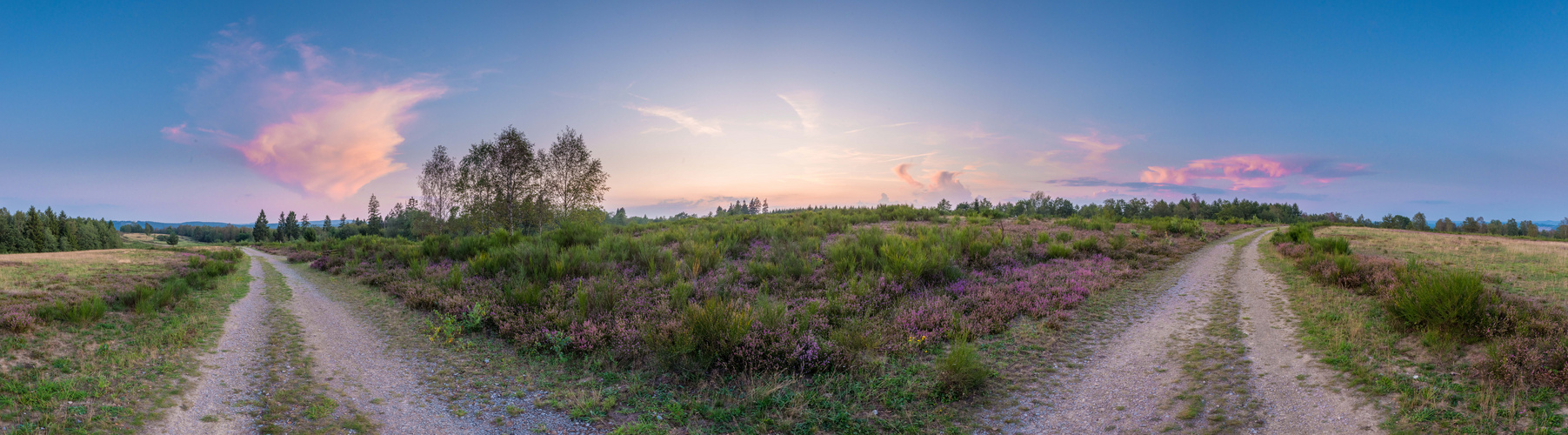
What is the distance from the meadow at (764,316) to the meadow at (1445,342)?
341cm

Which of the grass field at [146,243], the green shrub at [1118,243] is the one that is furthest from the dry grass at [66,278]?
the grass field at [146,243]

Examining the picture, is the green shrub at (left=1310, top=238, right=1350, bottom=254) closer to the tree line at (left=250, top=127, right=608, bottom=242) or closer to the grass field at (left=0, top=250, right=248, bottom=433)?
the grass field at (left=0, top=250, right=248, bottom=433)

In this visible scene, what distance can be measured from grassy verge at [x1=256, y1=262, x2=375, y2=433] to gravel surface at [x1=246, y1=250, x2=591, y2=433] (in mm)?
140

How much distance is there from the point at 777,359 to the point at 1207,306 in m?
8.78

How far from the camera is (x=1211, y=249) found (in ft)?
61.6

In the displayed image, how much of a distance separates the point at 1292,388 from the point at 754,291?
7.70 metres

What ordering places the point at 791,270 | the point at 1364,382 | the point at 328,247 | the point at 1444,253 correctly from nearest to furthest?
the point at 1364,382
the point at 791,270
the point at 1444,253
the point at 328,247

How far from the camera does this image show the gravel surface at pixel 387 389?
17.2 ft

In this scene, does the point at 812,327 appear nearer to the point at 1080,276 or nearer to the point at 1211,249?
the point at 1080,276

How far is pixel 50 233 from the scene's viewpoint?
57469mm

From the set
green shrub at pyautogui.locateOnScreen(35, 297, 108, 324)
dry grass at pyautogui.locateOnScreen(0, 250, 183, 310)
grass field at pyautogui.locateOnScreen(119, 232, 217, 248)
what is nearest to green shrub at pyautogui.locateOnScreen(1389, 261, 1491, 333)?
green shrub at pyautogui.locateOnScreen(35, 297, 108, 324)

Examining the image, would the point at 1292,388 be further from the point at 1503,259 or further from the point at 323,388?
the point at 1503,259

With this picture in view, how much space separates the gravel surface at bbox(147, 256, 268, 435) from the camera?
492cm

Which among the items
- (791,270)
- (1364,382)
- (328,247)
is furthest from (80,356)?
(328,247)
